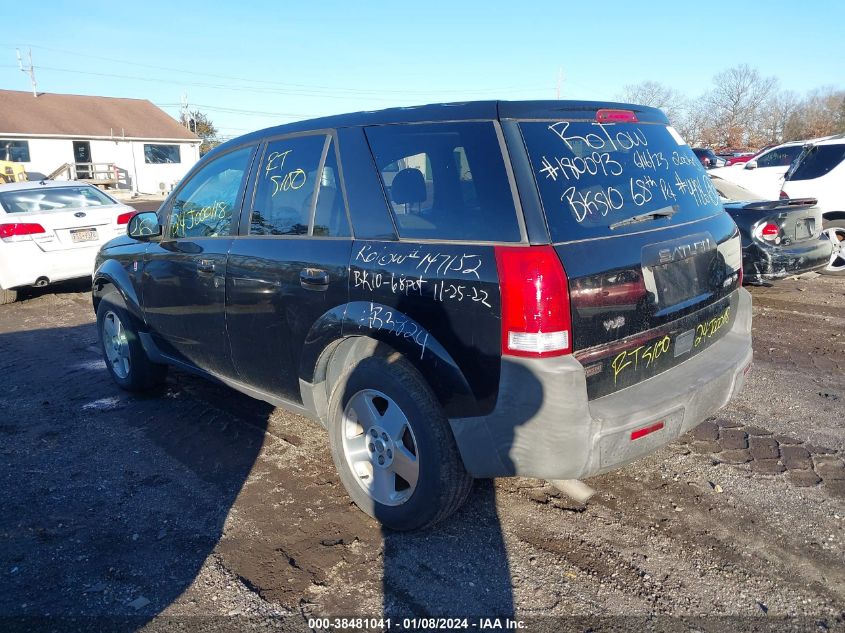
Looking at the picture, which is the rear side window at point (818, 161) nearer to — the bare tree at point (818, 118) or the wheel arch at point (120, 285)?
the wheel arch at point (120, 285)

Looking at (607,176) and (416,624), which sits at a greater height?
(607,176)

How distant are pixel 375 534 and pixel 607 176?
2.00 metres

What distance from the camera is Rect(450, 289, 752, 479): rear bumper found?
2574mm

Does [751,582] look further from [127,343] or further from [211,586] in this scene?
[127,343]

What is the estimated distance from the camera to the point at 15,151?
3525 cm

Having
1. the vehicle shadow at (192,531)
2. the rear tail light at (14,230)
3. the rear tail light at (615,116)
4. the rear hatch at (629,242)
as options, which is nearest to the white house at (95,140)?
the rear tail light at (14,230)

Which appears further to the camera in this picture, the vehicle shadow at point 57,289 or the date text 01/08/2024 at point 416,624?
the vehicle shadow at point 57,289

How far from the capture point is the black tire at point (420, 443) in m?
2.87

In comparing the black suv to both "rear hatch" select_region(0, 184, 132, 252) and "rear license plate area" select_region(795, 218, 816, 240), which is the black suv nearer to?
"rear license plate area" select_region(795, 218, 816, 240)

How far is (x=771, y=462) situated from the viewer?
12.5 ft

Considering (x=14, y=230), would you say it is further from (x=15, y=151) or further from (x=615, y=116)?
(x=15, y=151)

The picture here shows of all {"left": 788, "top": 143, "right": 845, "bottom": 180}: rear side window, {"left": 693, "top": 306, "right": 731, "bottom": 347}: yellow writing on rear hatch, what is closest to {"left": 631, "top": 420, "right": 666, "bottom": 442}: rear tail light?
{"left": 693, "top": 306, "right": 731, "bottom": 347}: yellow writing on rear hatch

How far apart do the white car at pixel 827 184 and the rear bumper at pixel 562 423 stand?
731 cm

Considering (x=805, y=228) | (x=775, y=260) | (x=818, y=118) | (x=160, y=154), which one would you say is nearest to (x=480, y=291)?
(x=775, y=260)
